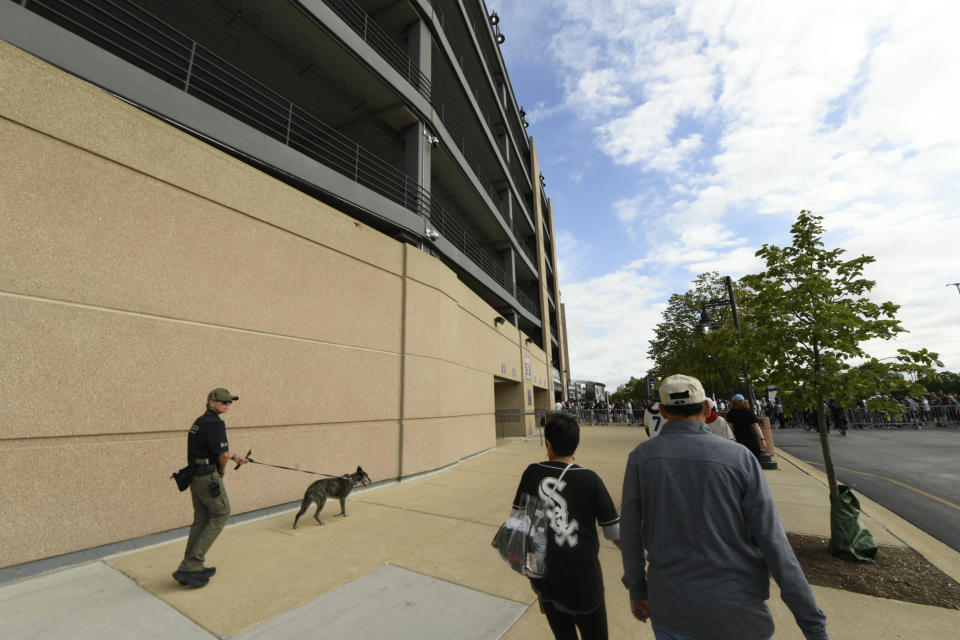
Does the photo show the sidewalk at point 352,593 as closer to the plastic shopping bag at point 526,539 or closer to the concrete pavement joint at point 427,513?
the concrete pavement joint at point 427,513

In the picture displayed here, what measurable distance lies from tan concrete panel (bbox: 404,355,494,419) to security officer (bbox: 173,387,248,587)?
493cm

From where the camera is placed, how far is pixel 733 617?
1.56 metres

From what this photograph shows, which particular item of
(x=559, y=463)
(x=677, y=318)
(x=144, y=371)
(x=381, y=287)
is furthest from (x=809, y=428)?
(x=144, y=371)

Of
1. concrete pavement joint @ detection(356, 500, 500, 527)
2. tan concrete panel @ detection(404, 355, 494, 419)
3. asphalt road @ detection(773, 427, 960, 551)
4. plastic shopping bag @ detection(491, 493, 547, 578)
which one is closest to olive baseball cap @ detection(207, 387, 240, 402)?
plastic shopping bag @ detection(491, 493, 547, 578)

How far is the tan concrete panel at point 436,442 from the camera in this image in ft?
28.6

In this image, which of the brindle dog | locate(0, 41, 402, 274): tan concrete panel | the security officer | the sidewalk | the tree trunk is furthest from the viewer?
the brindle dog

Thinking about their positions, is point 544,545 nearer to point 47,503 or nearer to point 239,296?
point 47,503

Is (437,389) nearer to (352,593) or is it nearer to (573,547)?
(352,593)

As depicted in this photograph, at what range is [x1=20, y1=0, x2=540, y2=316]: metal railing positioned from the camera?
5977 mm

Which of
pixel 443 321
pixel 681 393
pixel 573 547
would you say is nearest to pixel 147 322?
pixel 573 547

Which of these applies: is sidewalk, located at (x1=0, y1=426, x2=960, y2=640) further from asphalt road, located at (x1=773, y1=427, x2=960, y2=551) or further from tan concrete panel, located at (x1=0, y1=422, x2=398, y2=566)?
asphalt road, located at (x1=773, y1=427, x2=960, y2=551)

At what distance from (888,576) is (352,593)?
527 cm

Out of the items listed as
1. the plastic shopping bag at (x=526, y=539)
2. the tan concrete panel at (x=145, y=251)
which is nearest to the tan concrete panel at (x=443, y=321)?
the tan concrete panel at (x=145, y=251)

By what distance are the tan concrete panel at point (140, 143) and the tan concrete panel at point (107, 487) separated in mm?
3518
